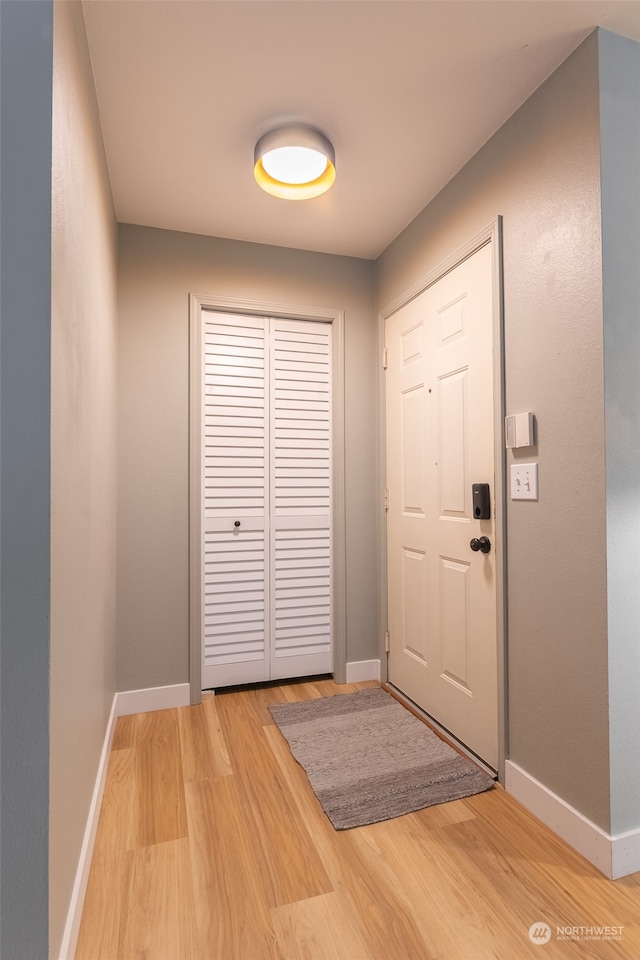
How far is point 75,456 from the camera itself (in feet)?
4.13

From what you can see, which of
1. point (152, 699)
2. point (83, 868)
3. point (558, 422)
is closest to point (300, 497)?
point (152, 699)

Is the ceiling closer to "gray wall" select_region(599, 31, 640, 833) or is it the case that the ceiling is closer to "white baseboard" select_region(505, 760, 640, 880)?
"gray wall" select_region(599, 31, 640, 833)

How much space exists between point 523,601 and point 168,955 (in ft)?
4.50

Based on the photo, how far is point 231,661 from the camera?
8.69ft

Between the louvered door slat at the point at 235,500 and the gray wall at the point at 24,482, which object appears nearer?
A: the gray wall at the point at 24,482

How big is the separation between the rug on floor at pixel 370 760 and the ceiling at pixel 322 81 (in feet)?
7.88

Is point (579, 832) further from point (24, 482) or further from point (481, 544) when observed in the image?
point (24, 482)

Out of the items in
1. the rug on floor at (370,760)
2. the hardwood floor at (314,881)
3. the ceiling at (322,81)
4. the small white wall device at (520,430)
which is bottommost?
the hardwood floor at (314,881)

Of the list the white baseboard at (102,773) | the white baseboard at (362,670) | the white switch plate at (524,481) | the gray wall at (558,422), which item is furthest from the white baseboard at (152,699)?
the white switch plate at (524,481)

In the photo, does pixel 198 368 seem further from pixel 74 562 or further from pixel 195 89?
pixel 74 562

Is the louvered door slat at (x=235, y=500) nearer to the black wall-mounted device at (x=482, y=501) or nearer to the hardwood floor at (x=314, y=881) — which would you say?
the hardwood floor at (x=314, y=881)

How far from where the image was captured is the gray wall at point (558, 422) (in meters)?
1.43

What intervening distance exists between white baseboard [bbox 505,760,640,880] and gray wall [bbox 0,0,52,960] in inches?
54.2

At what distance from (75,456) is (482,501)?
4.61 feet
